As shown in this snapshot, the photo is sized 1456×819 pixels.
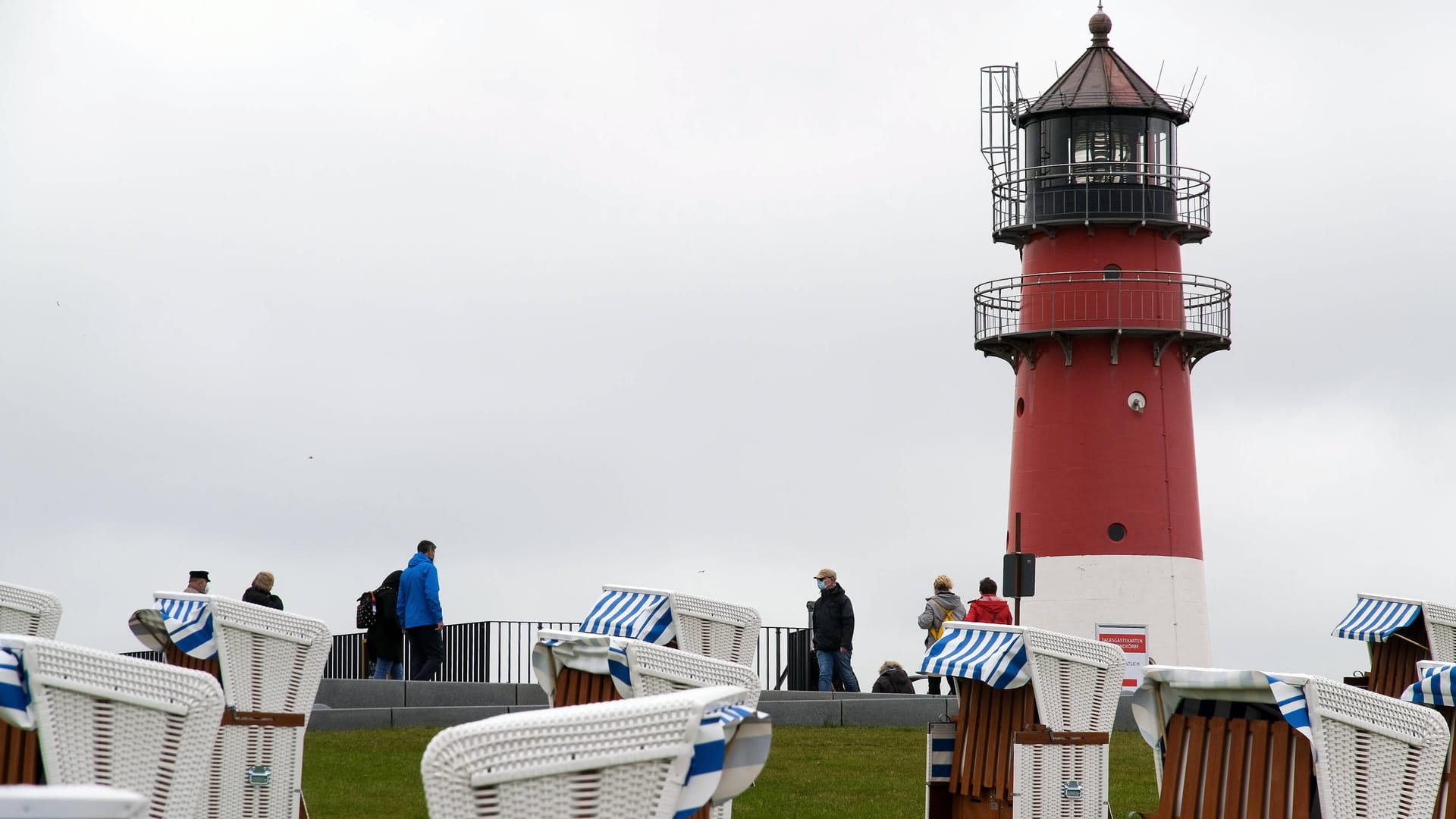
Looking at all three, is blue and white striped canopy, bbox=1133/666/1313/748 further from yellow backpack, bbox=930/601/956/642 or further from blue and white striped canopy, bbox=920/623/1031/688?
yellow backpack, bbox=930/601/956/642

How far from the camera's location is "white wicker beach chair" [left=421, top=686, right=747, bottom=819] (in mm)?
4570

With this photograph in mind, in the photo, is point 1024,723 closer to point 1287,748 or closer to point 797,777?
point 1287,748

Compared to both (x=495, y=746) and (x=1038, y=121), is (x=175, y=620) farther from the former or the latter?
(x=1038, y=121)

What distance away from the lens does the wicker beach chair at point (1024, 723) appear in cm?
1023

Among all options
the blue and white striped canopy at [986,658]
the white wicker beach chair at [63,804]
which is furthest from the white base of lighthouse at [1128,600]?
the white wicker beach chair at [63,804]

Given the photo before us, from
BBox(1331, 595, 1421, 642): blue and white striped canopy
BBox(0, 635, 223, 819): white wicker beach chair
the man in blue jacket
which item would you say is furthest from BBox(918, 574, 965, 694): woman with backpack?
BBox(0, 635, 223, 819): white wicker beach chair

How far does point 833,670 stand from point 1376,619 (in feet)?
39.3

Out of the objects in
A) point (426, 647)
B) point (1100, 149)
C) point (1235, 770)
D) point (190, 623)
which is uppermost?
point (1100, 149)

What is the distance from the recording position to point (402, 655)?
24859 millimetres

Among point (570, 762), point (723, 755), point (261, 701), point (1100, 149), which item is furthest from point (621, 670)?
point (1100, 149)

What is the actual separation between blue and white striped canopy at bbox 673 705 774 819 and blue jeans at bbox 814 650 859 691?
63.3 feet

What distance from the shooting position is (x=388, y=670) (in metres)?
24.1

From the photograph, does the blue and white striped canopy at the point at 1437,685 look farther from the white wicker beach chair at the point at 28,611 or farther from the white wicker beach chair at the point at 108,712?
the white wicker beach chair at the point at 28,611

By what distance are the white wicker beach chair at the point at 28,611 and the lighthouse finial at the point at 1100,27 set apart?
2700cm
